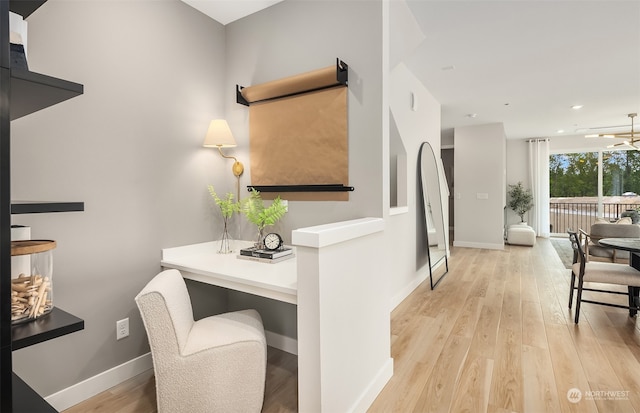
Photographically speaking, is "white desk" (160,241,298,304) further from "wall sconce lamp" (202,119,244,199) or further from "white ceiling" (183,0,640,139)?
"white ceiling" (183,0,640,139)

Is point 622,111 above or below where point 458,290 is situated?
above

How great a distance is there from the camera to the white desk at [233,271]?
1607 millimetres

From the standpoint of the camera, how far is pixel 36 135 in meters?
1.62

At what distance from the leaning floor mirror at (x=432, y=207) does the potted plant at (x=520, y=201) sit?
14.0ft

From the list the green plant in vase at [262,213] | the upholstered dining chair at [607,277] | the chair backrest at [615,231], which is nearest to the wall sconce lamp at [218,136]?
the green plant in vase at [262,213]

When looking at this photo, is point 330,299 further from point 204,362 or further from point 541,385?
point 541,385

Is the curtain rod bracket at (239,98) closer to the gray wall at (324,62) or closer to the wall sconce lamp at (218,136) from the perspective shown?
the gray wall at (324,62)

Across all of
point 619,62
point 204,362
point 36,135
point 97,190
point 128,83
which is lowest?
point 204,362

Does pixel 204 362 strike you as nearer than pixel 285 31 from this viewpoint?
Yes

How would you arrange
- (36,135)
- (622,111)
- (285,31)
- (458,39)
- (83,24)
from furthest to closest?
(622,111)
(458,39)
(285,31)
(83,24)
(36,135)

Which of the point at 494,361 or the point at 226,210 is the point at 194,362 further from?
the point at 494,361

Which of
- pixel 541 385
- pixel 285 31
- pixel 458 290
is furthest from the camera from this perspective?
pixel 458 290

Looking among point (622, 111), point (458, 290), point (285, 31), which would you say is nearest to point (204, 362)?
point (285, 31)

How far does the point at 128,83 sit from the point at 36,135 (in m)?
0.58
